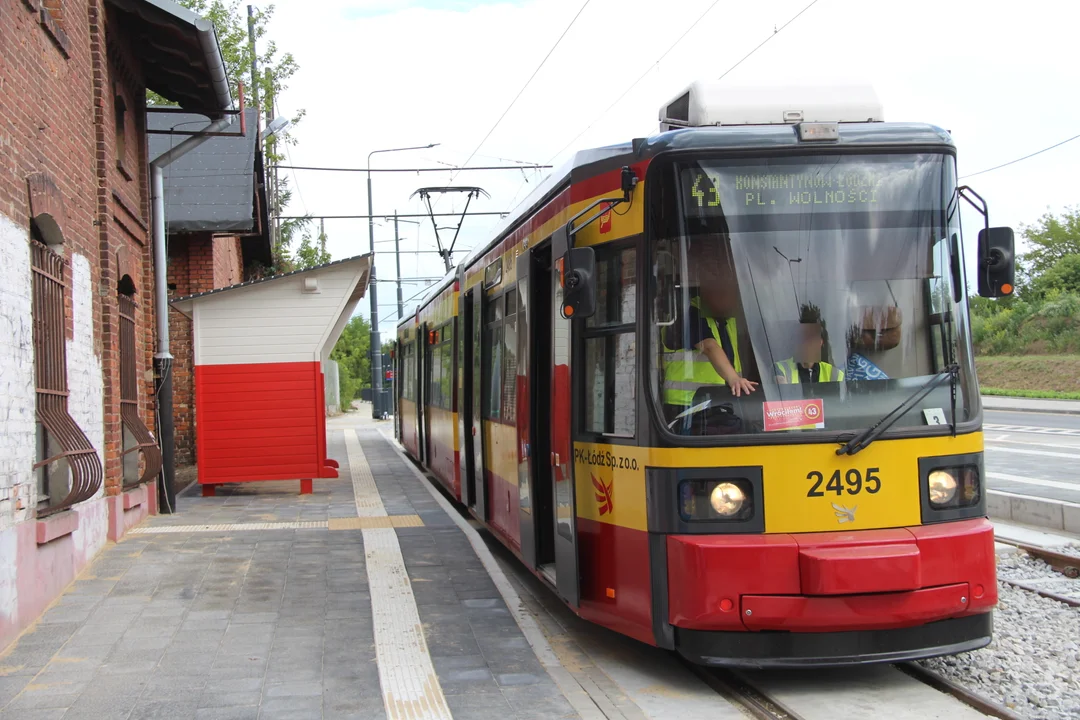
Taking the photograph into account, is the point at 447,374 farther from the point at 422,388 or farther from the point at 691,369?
the point at 691,369

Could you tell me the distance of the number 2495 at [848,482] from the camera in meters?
5.52

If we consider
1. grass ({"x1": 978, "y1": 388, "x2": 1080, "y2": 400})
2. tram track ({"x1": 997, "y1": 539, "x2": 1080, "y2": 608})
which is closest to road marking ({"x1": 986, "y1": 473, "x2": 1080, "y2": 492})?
tram track ({"x1": 997, "y1": 539, "x2": 1080, "y2": 608})

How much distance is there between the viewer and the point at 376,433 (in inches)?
1318

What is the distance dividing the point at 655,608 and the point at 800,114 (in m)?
2.81

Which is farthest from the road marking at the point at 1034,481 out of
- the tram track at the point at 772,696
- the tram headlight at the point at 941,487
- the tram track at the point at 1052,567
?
the tram headlight at the point at 941,487

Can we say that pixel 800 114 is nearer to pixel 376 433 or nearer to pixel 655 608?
pixel 655 608

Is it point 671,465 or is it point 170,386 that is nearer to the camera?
point 671,465

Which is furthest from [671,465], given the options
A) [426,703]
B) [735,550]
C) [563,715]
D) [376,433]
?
[376,433]

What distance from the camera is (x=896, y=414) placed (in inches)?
220

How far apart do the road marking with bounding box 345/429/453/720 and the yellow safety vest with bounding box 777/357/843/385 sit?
2.36m

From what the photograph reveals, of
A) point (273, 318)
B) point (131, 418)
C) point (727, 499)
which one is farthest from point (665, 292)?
point (273, 318)

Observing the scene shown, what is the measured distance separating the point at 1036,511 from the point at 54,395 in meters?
9.34

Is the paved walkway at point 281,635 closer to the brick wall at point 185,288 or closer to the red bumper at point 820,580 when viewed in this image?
the red bumper at point 820,580

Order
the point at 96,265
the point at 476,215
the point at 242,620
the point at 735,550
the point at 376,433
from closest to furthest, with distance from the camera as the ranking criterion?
the point at 735,550, the point at 242,620, the point at 96,265, the point at 476,215, the point at 376,433
